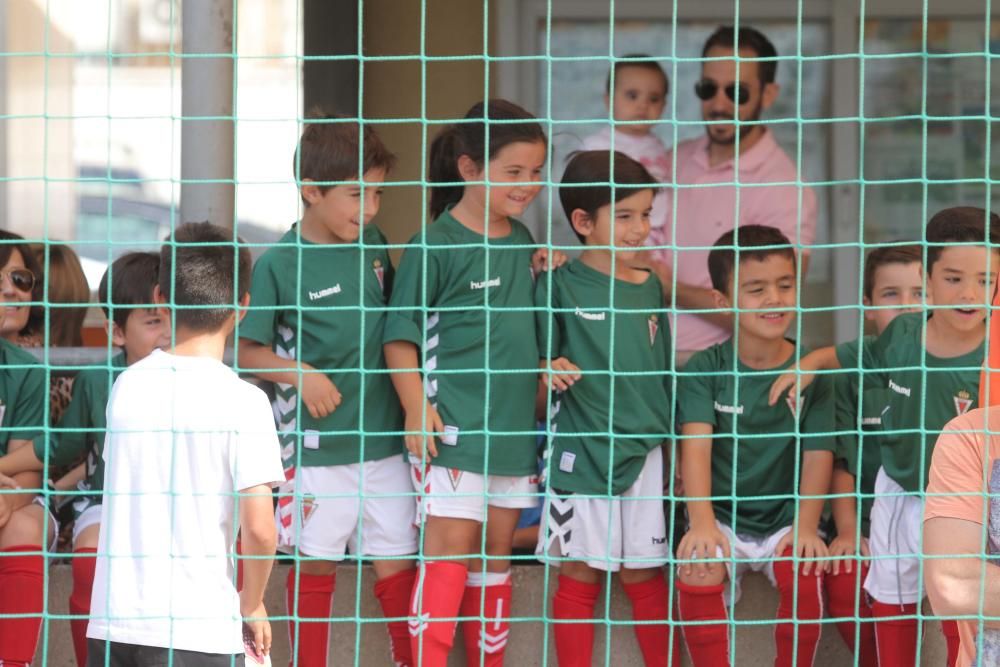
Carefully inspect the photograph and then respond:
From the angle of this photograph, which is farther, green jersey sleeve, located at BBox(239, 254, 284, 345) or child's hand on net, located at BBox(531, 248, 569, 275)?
child's hand on net, located at BBox(531, 248, 569, 275)

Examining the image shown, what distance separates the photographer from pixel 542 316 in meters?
4.02

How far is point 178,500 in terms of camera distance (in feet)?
10.8

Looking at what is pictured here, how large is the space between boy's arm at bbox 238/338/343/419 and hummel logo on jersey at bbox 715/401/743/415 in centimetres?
102

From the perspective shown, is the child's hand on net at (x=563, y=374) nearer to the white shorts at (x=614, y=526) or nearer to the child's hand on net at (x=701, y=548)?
the white shorts at (x=614, y=526)

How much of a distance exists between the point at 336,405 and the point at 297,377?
14 centimetres

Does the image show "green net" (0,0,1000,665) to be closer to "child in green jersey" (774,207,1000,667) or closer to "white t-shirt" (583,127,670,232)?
"child in green jersey" (774,207,1000,667)

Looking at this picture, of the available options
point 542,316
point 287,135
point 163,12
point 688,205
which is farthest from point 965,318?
point 163,12

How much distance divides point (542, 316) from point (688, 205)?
1.64 meters

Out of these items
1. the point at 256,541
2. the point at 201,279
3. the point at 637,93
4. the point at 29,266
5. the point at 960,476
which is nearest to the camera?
the point at 960,476

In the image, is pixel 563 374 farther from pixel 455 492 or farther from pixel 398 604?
pixel 398 604

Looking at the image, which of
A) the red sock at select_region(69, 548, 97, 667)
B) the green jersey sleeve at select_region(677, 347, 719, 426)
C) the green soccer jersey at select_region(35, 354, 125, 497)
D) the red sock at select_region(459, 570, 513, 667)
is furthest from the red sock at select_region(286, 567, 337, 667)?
the green jersey sleeve at select_region(677, 347, 719, 426)

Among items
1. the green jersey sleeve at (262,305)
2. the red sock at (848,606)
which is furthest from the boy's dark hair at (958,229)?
the green jersey sleeve at (262,305)

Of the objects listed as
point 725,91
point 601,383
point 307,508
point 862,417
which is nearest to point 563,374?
point 601,383

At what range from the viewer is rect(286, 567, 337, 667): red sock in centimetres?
392
